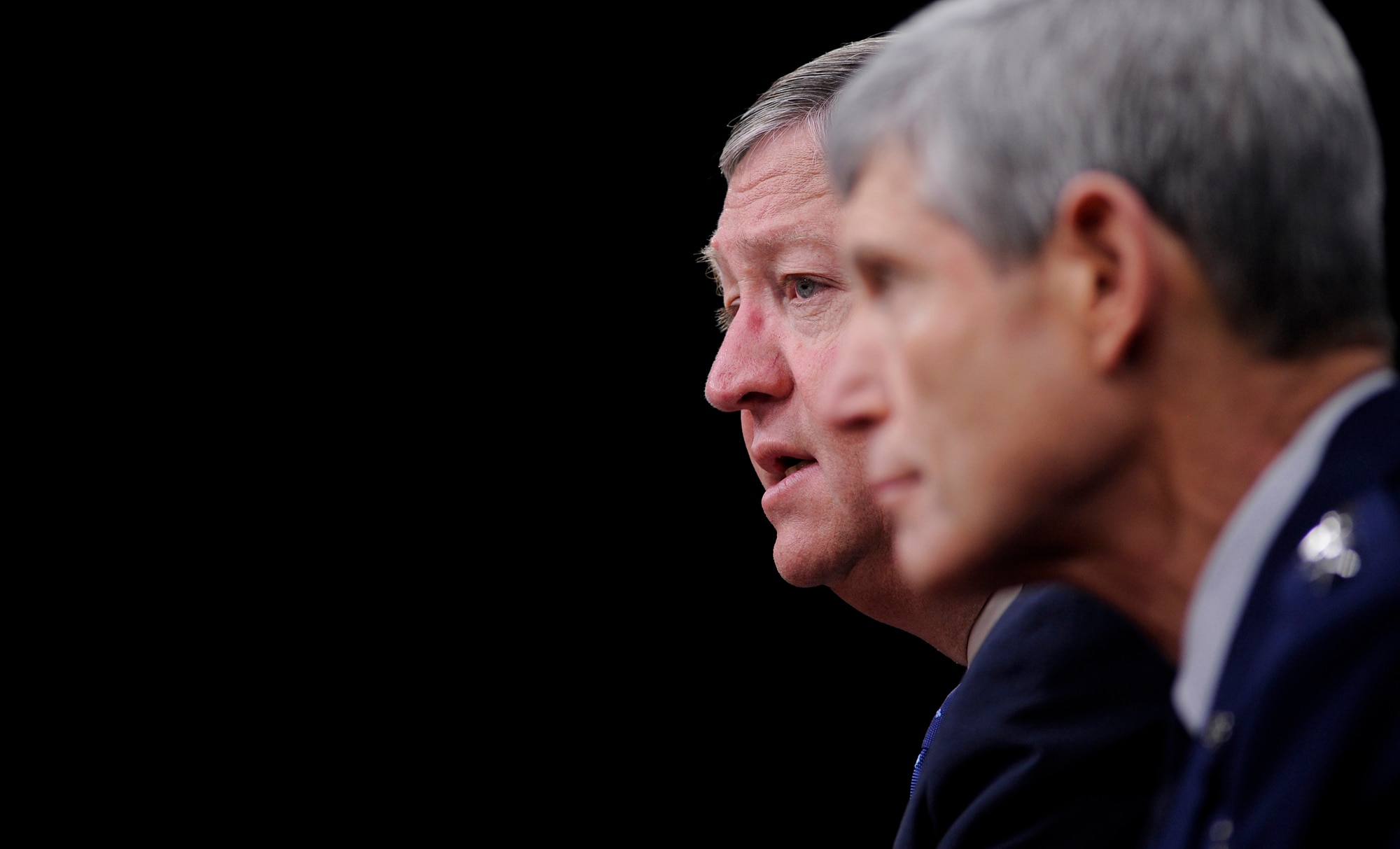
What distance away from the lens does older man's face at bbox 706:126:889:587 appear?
4.88 ft

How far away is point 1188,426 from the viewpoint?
2.38 ft

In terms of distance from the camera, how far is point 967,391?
75cm

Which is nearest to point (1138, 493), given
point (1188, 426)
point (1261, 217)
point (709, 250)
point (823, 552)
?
point (1188, 426)

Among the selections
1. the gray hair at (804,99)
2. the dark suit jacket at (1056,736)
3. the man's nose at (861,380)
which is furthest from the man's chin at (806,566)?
the man's nose at (861,380)

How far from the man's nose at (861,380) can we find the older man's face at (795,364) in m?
0.58

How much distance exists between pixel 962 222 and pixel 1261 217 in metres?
0.15

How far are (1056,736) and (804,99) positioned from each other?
812 millimetres

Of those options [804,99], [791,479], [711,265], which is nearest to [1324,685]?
[791,479]

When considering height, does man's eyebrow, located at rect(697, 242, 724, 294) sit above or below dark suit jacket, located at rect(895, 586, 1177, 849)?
above

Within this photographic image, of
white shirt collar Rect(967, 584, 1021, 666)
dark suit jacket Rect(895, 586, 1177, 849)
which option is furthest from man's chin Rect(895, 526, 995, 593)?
white shirt collar Rect(967, 584, 1021, 666)

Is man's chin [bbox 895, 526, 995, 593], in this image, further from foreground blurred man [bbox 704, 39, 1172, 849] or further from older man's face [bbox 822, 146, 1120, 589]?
foreground blurred man [bbox 704, 39, 1172, 849]

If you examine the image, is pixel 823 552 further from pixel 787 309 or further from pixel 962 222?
pixel 962 222

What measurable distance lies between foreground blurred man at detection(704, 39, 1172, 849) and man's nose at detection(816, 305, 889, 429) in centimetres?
39

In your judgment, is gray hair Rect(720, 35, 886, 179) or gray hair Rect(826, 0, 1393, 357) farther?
gray hair Rect(720, 35, 886, 179)
